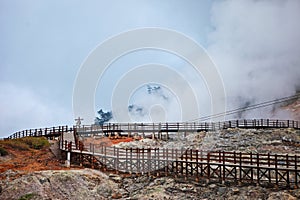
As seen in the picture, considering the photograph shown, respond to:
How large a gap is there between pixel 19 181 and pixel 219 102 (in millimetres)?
68992

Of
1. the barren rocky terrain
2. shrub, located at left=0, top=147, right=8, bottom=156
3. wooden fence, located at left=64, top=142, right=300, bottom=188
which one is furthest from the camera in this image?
shrub, located at left=0, top=147, right=8, bottom=156

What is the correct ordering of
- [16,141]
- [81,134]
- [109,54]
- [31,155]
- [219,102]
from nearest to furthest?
[31,155]
[16,141]
[109,54]
[81,134]
[219,102]

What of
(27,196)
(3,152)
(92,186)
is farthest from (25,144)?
(27,196)

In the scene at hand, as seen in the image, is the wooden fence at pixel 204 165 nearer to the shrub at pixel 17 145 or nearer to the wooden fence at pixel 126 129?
the shrub at pixel 17 145

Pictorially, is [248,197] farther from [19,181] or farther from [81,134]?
[81,134]

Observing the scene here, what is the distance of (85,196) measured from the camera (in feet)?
65.4

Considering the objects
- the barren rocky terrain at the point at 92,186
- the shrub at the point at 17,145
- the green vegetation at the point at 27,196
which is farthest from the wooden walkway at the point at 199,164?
the green vegetation at the point at 27,196

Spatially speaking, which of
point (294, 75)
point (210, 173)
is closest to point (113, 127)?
point (210, 173)

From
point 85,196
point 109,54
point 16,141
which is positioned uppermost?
point 109,54

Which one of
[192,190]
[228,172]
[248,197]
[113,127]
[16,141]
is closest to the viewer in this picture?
[248,197]

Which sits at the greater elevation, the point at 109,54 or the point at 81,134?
the point at 109,54

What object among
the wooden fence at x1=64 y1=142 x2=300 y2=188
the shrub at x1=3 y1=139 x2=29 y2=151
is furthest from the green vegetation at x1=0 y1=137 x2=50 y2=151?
the wooden fence at x1=64 y1=142 x2=300 y2=188

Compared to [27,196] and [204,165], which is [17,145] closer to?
[27,196]

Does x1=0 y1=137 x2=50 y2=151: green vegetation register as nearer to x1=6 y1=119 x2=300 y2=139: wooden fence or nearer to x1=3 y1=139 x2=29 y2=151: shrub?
x1=3 y1=139 x2=29 y2=151: shrub
